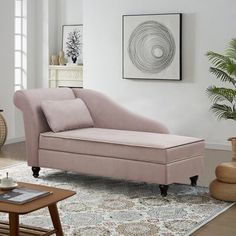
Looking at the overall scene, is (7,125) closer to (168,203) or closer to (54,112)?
(54,112)

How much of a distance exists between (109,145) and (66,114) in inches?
29.2

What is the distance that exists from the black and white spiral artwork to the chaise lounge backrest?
174 centimetres

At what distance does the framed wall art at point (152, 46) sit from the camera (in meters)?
7.69

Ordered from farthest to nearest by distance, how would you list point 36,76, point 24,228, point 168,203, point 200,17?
point 36,76 < point 200,17 < point 168,203 < point 24,228

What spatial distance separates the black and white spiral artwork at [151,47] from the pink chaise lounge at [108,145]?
1746mm

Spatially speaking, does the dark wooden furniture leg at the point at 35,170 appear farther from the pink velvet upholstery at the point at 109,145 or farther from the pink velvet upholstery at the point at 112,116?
the pink velvet upholstery at the point at 112,116

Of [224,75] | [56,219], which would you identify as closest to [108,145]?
[224,75]

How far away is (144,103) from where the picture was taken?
8.05 metres

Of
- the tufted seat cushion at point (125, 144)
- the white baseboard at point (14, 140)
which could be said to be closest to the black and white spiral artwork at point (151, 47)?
the white baseboard at point (14, 140)

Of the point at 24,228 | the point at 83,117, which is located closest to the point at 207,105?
the point at 83,117

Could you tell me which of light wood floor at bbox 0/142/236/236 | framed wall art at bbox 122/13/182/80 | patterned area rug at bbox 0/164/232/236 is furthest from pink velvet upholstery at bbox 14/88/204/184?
framed wall art at bbox 122/13/182/80

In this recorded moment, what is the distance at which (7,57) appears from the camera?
7.87 metres

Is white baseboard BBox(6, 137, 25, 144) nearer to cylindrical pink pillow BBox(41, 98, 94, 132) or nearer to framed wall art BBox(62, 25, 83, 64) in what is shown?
framed wall art BBox(62, 25, 83, 64)

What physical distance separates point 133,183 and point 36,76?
3755 millimetres
